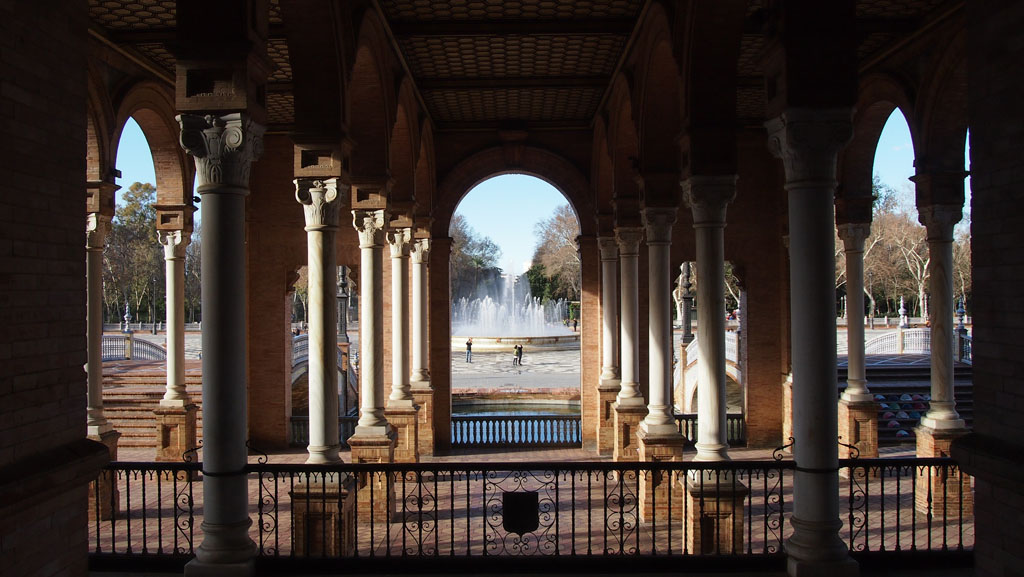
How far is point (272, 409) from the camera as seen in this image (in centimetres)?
1592

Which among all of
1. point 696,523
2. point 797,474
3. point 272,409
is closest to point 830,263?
point 797,474

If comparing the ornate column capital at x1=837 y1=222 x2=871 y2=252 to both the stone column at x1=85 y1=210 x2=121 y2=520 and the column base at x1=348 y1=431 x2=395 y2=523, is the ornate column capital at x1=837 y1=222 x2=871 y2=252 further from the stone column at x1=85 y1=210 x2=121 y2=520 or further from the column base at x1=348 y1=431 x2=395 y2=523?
the stone column at x1=85 y1=210 x2=121 y2=520

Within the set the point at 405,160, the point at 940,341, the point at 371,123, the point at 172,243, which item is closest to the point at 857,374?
the point at 940,341

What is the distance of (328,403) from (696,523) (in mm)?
4155

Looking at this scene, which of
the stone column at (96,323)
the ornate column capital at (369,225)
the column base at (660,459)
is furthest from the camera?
the stone column at (96,323)

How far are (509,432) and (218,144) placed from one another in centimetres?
1220

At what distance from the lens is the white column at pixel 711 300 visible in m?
7.64

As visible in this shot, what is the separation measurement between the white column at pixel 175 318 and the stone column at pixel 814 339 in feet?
35.9

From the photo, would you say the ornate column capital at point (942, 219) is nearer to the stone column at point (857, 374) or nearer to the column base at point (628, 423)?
the stone column at point (857, 374)

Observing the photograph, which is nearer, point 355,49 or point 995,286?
point 995,286

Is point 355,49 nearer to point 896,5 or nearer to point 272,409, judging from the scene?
point 896,5

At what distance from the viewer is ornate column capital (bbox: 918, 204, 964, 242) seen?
1070cm

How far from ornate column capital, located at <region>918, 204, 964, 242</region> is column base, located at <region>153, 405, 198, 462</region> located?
1282 cm

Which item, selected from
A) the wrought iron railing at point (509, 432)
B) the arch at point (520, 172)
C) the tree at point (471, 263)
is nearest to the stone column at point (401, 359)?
the wrought iron railing at point (509, 432)
